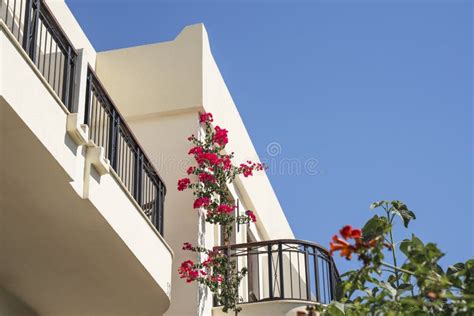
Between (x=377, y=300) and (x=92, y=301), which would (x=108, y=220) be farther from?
(x=377, y=300)

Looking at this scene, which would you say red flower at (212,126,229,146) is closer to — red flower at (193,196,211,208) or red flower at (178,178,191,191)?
red flower at (178,178,191,191)

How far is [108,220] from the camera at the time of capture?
8.49 metres

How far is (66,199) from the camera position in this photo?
7.89m

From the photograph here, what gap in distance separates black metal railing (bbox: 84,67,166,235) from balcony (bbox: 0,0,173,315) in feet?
0.06

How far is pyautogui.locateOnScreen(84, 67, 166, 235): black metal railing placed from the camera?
8.95 m

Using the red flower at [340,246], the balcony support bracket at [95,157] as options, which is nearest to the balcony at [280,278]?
the balcony support bracket at [95,157]

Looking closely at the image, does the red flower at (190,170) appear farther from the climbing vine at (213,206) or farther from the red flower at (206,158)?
the red flower at (206,158)

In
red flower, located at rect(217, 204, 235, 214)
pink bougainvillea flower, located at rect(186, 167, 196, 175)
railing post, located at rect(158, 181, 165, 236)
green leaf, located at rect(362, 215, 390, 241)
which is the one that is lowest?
green leaf, located at rect(362, 215, 390, 241)

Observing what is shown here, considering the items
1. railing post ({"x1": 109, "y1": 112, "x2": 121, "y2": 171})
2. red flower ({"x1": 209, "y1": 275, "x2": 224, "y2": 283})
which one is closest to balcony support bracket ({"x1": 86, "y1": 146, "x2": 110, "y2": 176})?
railing post ({"x1": 109, "y1": 112, "x2": 121, "y2": 171})

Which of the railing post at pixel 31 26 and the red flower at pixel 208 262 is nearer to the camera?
the railing post at pixel 31 26

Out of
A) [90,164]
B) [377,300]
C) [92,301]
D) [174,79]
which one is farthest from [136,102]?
[377,300]

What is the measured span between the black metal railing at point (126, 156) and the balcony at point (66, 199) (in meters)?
0.02

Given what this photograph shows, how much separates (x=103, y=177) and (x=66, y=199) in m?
0.68

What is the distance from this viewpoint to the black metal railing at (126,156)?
29.4ft
